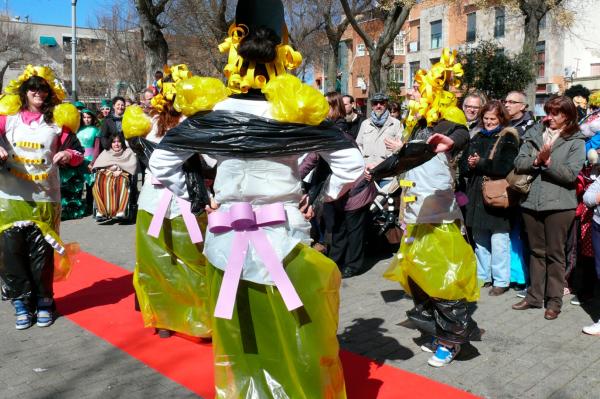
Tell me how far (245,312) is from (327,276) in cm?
41

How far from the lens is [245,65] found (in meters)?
2.79

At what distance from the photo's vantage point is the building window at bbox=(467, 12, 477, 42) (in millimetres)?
37119

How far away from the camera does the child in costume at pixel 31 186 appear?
4762 mm

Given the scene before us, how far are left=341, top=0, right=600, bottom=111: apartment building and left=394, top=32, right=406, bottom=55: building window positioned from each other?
3.5 inches

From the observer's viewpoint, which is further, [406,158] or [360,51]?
[360,51]

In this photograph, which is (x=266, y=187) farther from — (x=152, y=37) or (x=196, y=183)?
(x=152, y=37)

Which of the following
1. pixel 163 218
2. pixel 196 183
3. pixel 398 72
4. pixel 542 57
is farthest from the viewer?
pixel 398 72

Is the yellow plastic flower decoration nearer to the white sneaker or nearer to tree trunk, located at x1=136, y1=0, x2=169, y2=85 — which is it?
the white sneaker

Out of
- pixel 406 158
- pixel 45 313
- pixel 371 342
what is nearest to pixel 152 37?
pixel 45 313

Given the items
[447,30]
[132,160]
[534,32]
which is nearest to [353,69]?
[447,30]

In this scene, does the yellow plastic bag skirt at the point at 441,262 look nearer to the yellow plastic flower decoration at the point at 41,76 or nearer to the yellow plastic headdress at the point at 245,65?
the yellow plastic headdress at the point at 245,65

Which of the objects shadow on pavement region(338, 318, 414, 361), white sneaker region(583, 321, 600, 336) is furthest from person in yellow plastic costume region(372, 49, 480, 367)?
white sneaker region(583, 321, 600, 336)

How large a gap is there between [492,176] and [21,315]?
4.24 metres

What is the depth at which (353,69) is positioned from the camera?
50.5 m
